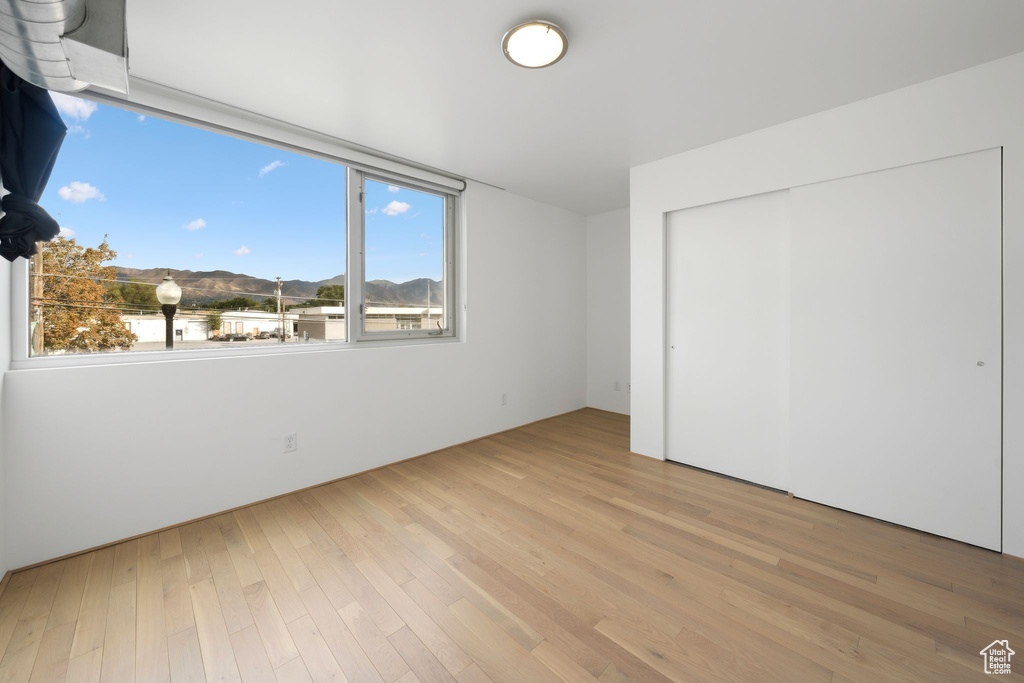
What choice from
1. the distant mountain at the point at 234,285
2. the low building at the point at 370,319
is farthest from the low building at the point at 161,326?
the low building at the point at 370,319

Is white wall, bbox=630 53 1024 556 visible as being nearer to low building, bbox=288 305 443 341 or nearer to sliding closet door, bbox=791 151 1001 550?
sliding closet door, bbox=791 151 1001 550

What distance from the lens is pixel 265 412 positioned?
2721mm

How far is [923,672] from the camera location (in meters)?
1.39

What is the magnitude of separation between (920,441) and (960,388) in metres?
0.36

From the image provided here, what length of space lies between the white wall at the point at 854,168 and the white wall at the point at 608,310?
1.47m

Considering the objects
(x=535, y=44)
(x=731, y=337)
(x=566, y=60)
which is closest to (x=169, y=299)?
(x=535, y=44)

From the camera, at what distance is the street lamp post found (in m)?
2.52

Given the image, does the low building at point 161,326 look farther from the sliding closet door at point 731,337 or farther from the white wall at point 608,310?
the white wall at point 608,310

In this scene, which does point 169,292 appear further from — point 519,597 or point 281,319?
point 519,597

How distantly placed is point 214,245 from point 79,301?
77 cm

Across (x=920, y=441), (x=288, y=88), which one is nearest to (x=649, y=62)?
(x=288, y=88)

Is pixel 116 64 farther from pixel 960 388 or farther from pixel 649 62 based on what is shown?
pixel 960 388

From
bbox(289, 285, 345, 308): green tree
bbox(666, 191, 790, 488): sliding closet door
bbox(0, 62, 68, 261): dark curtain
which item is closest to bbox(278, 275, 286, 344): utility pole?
bbox(289, 285, 345, 308): green tree

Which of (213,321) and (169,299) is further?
(213,321)
